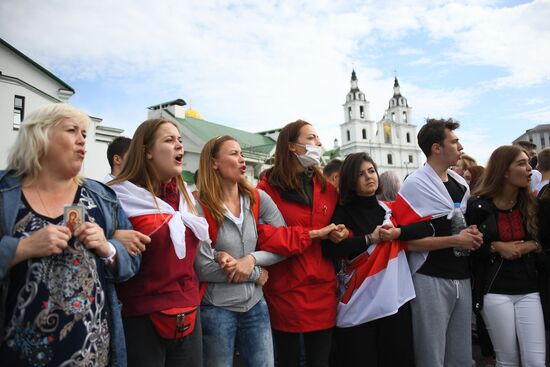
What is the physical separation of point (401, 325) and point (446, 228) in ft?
3.76

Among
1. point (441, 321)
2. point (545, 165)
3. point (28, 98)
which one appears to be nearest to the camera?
point (441, 321)

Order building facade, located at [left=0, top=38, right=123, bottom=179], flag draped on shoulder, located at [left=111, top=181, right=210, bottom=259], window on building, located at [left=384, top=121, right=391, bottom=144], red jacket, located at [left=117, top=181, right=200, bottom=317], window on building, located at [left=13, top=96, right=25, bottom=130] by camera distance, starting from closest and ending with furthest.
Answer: red jacket, located at [left=117, top=181, right=200, bottom=317] < flag draped on shoulder, located at [left=111, top=181, right=210, bottom=259] < building facade, located at [left=0, top=38, right=123, bottom=179] < window on building, located at [left=13, top=96, right=25, bottom=130] < window on building, located at [left=384, top=121, right=391, bottom=144]

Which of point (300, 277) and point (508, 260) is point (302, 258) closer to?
point (300, 277)

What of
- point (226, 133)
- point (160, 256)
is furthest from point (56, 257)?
point (226, 133)

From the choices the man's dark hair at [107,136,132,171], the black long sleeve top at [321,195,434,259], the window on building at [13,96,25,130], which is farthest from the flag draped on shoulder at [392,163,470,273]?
the window on building at [13,96,25,130]

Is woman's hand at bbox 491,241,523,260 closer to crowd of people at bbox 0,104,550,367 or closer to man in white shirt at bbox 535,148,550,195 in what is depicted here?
crowd of people at bbox 0,104,550,367

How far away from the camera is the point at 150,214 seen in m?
2.74

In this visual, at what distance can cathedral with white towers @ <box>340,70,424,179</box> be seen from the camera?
94062 mm

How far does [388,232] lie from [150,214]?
2271 millimetres

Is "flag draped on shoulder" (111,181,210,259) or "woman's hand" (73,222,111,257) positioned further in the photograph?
"flag draped on shoulder" (111,181,210,259)

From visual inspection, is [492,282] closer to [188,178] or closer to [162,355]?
[162,355]

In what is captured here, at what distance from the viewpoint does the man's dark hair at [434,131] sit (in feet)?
13.9

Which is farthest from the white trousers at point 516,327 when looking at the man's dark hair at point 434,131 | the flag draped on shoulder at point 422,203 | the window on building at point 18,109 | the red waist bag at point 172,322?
the window on building at point 18,109

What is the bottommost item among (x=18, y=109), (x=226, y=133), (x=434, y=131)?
(x=434, y=131)
